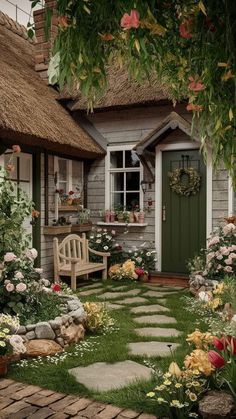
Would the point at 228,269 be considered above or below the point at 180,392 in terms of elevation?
above

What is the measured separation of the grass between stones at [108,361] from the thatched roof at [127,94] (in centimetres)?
413

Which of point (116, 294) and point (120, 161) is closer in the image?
point (116, 294)

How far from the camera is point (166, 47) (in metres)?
1.88

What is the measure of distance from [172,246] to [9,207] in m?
4.26

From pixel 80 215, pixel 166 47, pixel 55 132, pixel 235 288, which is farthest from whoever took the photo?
pixel 80 215

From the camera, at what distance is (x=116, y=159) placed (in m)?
8.44

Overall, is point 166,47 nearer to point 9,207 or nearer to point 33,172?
point 9,207

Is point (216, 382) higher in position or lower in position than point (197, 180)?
lower

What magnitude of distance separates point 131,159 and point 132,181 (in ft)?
1.49

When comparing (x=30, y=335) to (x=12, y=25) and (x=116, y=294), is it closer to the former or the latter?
(x=116, y=294)

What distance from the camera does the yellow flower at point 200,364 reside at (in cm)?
250

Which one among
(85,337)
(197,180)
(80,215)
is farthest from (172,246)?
(85,337)

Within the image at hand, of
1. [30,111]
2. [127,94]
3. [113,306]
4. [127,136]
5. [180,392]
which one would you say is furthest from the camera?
[127,136]

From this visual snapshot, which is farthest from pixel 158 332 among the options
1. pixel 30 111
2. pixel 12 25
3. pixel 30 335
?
pixel 12 25
